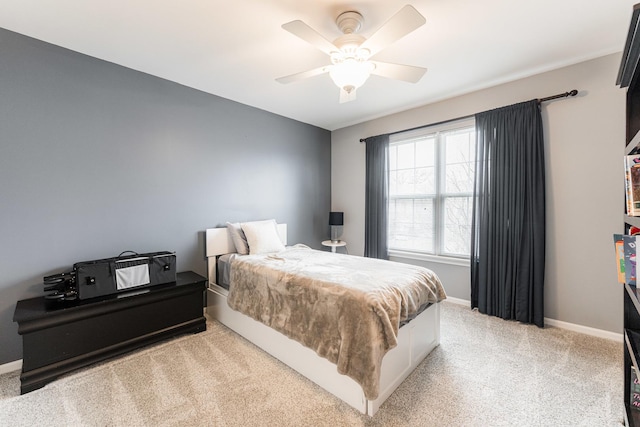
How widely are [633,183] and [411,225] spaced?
2643 millimetres

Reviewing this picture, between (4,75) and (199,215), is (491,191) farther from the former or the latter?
(4,75)

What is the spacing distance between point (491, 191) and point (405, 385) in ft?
7.55

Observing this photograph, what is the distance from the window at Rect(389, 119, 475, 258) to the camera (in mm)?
3365

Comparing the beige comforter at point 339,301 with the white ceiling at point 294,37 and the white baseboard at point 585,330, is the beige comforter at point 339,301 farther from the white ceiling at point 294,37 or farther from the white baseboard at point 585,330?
the white ceiling at point 294,37

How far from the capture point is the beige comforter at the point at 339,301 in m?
1.61

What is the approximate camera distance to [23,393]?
5.94ft

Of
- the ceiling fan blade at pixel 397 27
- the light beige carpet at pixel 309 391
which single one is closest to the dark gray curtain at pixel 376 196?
the light beige carpet at pixel 309 391

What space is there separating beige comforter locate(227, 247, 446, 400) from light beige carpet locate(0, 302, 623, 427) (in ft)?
1.06

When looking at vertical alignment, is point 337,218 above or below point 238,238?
above

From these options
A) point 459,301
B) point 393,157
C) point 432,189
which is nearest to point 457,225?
point 432,189

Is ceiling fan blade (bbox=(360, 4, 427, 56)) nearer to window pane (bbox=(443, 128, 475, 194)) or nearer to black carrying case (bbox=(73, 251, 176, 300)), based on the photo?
window pane (bbox=(443, 128, 475, 194))

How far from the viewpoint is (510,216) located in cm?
288

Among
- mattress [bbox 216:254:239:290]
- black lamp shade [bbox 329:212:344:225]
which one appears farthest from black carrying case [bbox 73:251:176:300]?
black lamp shade [bbox 329:212:344:225]

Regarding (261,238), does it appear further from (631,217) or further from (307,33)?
(631,217)
